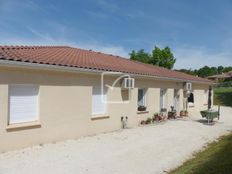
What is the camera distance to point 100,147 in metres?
11.1

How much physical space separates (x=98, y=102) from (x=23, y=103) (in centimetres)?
A: 480

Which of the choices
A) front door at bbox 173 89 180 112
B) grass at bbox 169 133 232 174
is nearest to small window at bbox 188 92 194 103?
front door at bbox 173 89 180 112

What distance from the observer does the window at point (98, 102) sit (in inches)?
561

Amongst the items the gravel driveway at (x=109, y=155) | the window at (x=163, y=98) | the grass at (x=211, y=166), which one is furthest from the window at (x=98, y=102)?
the window at (x=163, y=98)

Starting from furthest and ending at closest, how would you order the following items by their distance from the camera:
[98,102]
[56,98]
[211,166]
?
[98,102]
[56,98]
[211,166]

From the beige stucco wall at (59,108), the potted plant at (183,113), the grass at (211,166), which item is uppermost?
the beige stucco wall at (59,108)

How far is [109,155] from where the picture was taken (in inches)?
388

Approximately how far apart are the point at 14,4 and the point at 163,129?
11.8 metres

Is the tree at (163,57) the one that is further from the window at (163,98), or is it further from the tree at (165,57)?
the window at (163,98)

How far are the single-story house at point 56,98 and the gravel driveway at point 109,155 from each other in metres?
0.68

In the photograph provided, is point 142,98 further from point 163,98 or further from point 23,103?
point 23,103

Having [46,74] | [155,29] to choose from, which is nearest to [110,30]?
[155,29]

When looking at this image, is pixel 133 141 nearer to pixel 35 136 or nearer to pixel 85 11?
pixel 35 136

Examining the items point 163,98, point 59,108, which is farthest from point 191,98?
point 59,108
